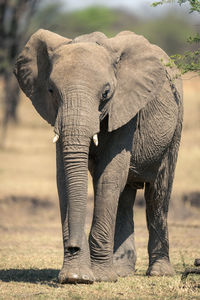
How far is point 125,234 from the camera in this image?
8.74m

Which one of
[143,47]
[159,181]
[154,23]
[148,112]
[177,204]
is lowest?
[177,204]

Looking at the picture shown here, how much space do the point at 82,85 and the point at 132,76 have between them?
895 millimetres

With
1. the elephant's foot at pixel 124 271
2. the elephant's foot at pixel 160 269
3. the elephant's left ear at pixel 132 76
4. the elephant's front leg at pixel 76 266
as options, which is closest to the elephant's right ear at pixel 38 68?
the elephant's left ear at pixel 132 76

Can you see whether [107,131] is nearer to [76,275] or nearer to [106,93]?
[106,93]

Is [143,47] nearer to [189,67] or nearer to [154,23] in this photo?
[189,67]

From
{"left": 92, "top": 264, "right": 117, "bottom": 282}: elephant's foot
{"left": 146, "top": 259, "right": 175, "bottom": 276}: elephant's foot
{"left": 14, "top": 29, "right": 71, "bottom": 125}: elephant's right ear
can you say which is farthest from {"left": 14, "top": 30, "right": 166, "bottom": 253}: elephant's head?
{"left": 146, "top": 259, "right": 175, "bottom": 276}: elephant's foot

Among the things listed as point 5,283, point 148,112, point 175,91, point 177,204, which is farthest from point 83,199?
point 177,204

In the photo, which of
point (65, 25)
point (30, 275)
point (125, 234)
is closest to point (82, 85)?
point (30, 275)

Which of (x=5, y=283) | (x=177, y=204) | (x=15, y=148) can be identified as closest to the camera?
(x=5, y=283)

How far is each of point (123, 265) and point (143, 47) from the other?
2.25 m

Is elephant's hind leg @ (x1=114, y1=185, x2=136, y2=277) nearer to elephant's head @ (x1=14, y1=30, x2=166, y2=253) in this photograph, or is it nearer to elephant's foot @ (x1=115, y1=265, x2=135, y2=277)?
elephant's foot @ (x1=115, y1=265, x2=135, y2=277)

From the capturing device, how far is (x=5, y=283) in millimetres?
7211

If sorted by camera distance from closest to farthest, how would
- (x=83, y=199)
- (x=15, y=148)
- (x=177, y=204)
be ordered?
1. (x=83, y=199)
2. (x=177, y=204)
3. (x=15, y=148)

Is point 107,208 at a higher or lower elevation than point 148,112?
lower
